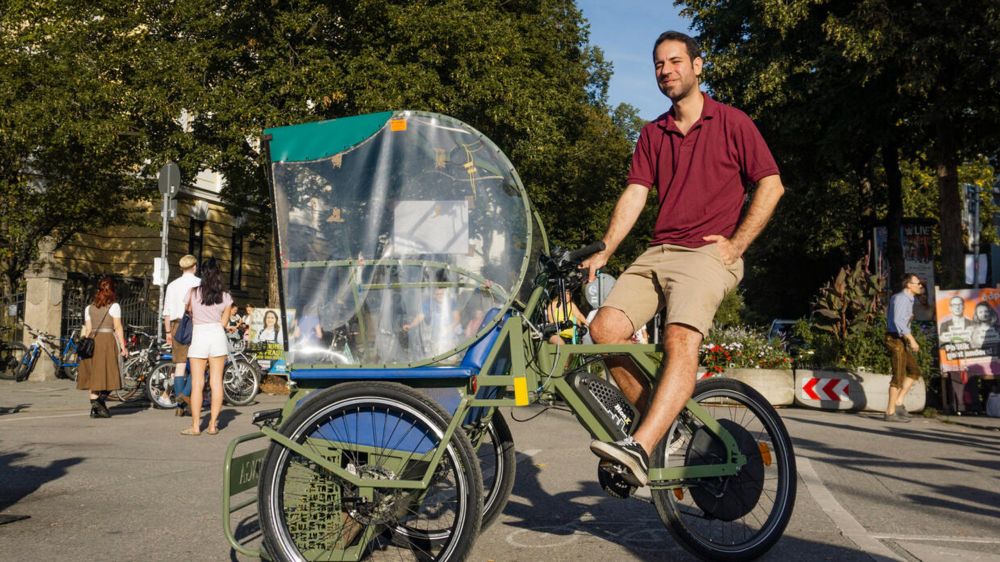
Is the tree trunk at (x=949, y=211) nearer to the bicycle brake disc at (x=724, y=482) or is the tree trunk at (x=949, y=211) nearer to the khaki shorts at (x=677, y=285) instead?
the bicycle brake disc at (x=724, y=482)

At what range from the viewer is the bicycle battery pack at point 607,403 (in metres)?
4.16

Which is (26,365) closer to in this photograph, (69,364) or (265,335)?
(69,364)

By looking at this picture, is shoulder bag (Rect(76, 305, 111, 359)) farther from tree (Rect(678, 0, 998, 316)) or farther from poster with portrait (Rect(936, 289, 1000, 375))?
tree (Rect(678, 0, 998, 316))

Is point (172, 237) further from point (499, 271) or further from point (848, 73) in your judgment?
point (499, 271)

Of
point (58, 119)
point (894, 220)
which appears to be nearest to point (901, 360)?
point (894, 220)

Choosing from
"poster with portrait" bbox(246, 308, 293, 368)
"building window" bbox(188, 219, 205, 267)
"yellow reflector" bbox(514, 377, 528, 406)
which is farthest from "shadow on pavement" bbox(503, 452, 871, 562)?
"building window" bbox(188, 219, 205, 267)

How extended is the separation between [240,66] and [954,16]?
15121 millimetres

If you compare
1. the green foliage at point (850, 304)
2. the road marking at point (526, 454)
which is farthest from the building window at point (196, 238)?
the road marking at point (526, 454)

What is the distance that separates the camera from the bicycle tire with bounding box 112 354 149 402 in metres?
15.2

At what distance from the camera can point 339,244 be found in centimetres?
431

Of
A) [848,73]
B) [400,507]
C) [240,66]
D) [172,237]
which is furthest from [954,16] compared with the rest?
[172,237]

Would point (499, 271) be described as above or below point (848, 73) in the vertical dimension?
below

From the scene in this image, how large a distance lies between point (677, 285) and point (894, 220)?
2368 cm

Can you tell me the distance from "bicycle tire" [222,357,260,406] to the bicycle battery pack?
1177cm
